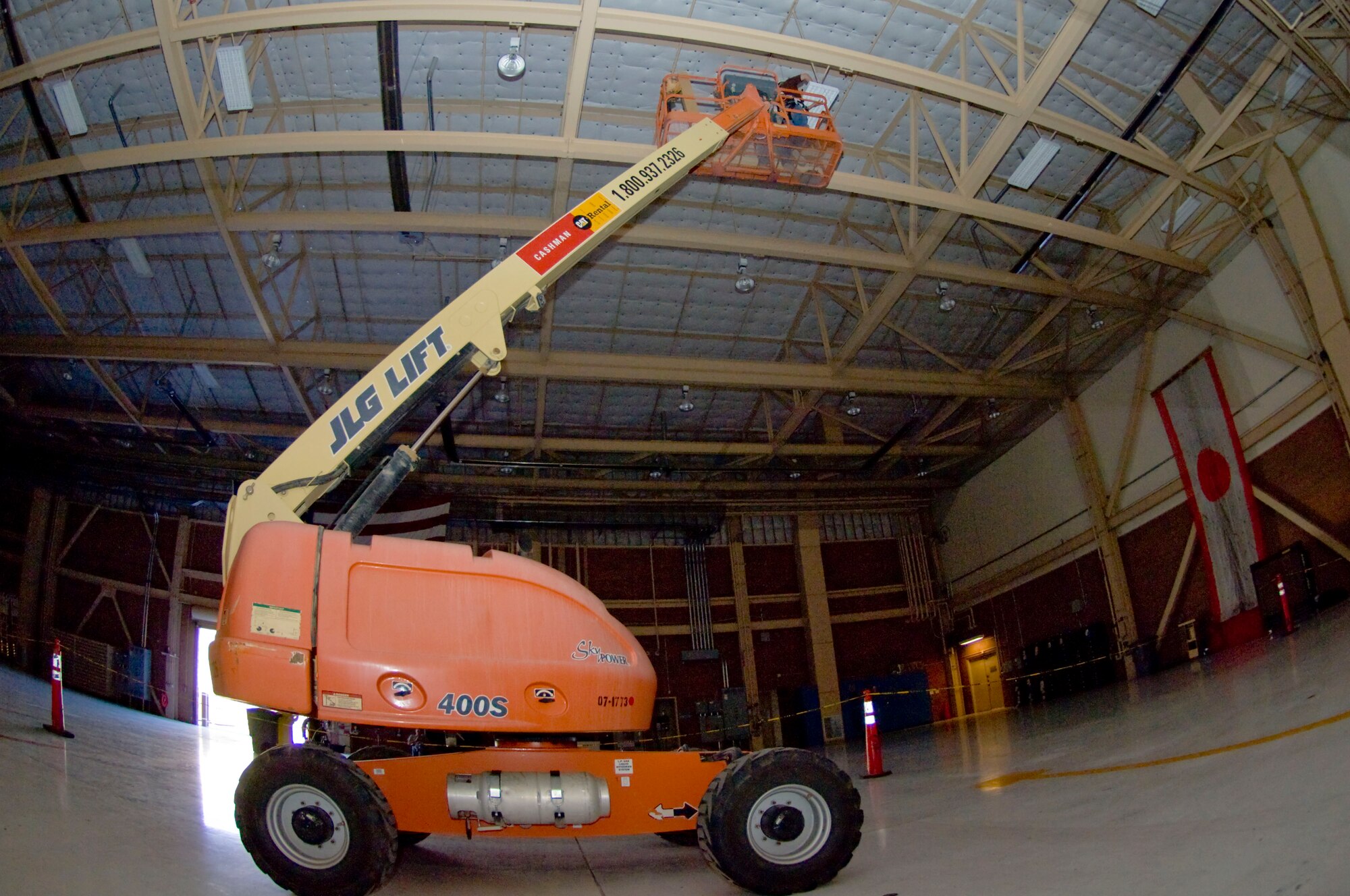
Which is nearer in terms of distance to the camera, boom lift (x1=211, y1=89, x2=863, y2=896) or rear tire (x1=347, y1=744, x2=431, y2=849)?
boom lift (x1=211, y1=89, x2=863, y2=896)

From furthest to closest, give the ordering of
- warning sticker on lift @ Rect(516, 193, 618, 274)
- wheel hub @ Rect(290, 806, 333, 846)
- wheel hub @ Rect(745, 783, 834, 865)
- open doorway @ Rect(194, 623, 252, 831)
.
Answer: warning sticker on lift @ Rect(516, 193, 618, 274)
open doorway @ Rect(194, 623, 252, 831)
wheel hub @ Rect(290, 806, 333, 846)
wheel hub @ Rect(745, 783, 834, 865)

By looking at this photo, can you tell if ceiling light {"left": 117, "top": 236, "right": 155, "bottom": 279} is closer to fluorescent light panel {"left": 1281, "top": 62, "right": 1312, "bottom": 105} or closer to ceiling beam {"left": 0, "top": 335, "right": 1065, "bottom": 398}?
ceiling beam {"left": 0, "top": 335, "right": 1065, "bottom": 398}

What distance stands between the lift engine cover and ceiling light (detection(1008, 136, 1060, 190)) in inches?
537

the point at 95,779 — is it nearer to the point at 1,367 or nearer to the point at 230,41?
the point at 230,41

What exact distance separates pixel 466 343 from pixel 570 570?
21051 mm

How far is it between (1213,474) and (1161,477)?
2.05m

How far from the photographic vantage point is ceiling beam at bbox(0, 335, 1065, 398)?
18438mm

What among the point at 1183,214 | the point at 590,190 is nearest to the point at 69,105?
the point at 590,190

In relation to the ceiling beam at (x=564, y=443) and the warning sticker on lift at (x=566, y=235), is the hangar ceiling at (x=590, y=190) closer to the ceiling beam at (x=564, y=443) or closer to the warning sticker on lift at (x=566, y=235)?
the ceiling beam at (x=564, y=443)

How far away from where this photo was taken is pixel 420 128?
49.5 ft

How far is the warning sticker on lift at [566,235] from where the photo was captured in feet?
31.6

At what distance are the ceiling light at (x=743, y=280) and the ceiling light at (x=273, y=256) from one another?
9.53 metres

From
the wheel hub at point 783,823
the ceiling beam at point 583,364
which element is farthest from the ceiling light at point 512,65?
the wheel hub at point 783,823

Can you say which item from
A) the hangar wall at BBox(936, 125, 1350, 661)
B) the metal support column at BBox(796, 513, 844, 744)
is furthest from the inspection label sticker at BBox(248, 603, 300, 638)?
the metal support column at BBox(796, 513, 844, 744)
